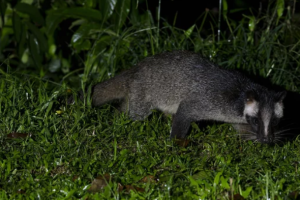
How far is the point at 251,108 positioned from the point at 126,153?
1.64m

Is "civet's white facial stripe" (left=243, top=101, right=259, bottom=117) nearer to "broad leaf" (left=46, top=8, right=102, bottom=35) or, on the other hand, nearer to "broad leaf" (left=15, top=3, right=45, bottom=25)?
"broad leaf" (left=46, top=8, right=102, bottom=35)

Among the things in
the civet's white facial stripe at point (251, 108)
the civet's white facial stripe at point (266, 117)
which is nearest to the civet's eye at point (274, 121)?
the civet's white facial stripe at point (266, 117)

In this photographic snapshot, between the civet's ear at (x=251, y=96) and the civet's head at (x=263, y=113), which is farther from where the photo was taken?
the civet's ear at (x=251, y=96)

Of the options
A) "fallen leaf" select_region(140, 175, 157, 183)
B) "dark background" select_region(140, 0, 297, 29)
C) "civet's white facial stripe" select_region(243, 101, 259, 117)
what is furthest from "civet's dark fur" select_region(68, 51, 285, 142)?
"dark background" select_region(140, 0, 297, 29)

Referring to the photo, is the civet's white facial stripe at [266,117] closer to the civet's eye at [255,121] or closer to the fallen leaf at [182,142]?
the civet's eye at [255,121]

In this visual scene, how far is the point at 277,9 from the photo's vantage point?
8188 mm

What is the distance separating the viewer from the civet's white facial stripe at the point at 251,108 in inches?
236

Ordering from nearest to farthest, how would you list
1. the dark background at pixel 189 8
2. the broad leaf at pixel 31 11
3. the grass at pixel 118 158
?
the grass at pixel 118 158
the broad leaf at pixel 31 11
the dark background at pixel 189 8

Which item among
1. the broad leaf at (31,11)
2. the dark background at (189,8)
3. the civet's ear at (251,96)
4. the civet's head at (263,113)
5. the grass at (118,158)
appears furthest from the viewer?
the dark background at (189,8)

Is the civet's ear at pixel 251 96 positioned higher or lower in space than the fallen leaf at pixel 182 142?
higher

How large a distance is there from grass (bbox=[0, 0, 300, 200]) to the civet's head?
6.5 inches

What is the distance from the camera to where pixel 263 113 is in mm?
5898

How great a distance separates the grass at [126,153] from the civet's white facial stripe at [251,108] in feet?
1.14

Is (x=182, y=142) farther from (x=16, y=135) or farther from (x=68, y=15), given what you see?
(x=68, y=15)
